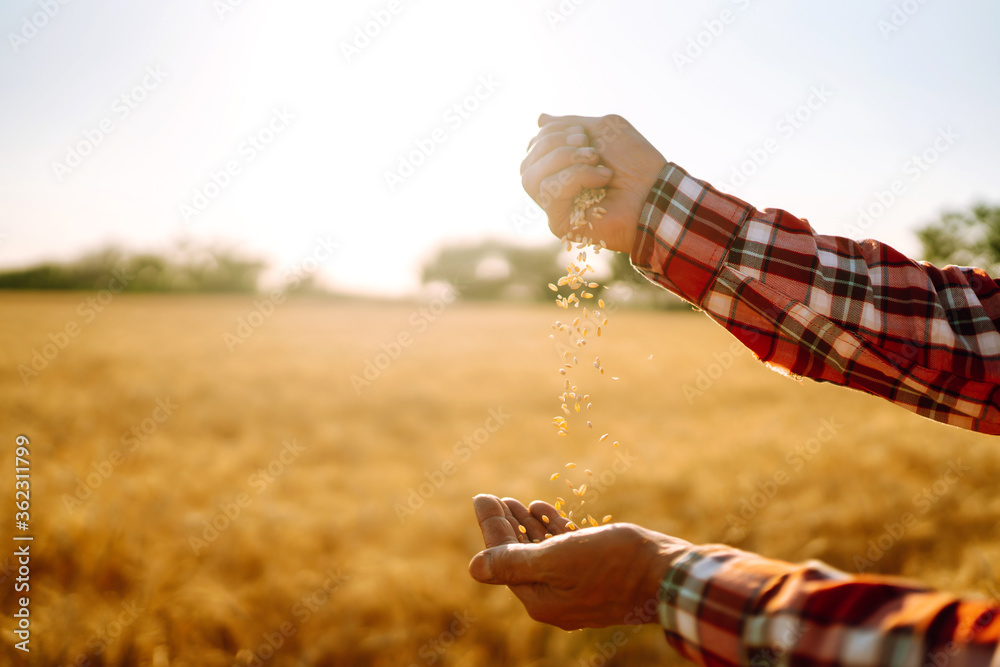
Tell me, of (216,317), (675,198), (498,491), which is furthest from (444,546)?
(216,317)

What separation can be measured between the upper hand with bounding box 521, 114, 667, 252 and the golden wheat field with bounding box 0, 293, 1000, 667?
2.04m

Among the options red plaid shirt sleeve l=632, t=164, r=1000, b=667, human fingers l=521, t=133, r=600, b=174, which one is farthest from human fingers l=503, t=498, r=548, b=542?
human fingers l=521, t=133, r=600, b=174

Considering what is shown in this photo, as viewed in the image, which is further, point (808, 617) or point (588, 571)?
point (588, 571)

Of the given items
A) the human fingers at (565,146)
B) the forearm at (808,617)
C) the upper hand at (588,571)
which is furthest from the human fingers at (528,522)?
the human fingers at (565,146)

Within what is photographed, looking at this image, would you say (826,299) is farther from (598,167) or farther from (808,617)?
(808,617)

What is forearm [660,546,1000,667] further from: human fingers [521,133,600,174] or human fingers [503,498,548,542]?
human fingers [521,133,600,174]

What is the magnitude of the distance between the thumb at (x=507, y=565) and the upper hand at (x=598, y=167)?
0.74m

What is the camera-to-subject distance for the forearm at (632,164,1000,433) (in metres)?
1.30

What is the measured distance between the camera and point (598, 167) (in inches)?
50.6

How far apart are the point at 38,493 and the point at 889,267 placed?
13.9 feet

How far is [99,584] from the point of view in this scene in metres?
2.78

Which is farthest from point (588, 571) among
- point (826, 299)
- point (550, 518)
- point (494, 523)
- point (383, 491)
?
point (383, 491)

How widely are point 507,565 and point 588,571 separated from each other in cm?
22

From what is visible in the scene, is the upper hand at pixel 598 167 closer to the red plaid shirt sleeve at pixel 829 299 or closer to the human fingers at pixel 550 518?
the red plaid shirt sleeve at pixel 829 299
